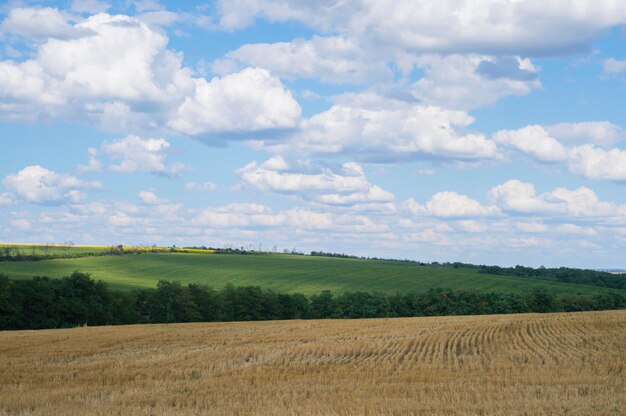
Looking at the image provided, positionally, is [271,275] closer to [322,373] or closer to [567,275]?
[567,275]

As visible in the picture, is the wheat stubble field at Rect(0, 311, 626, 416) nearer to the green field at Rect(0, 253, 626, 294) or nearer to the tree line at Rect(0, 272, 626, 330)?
the tree line at Rect(0, 272, 626, 330)

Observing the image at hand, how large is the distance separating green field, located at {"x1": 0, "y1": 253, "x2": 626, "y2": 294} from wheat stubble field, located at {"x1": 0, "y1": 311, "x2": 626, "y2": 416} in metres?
66.3

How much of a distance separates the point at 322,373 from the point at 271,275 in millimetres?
101356

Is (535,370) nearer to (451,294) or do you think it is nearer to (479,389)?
(479,389)

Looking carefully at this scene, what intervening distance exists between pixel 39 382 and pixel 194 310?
62.3m

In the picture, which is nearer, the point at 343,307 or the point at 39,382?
the point at 39,382

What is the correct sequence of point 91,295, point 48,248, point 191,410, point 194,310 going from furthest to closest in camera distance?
1. point 48,248
2. point 194,310
3. point 91,295
4. point 191,410

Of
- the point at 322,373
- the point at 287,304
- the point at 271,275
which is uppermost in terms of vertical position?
the point at 271,275

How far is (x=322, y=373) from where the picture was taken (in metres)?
24.2

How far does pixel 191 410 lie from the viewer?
16.9m

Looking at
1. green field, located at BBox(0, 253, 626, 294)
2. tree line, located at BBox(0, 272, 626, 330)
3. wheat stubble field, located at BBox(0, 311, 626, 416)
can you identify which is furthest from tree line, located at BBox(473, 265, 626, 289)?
wheat stubble field, located at BBox(0, 311, 626, 416)

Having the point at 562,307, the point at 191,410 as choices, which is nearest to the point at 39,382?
the point at 191,410

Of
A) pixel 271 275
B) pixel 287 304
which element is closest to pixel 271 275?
pixel 271 275

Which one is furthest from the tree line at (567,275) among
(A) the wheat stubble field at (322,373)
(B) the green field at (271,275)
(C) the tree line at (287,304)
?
(A) the wheat stubble field at (322,373)
